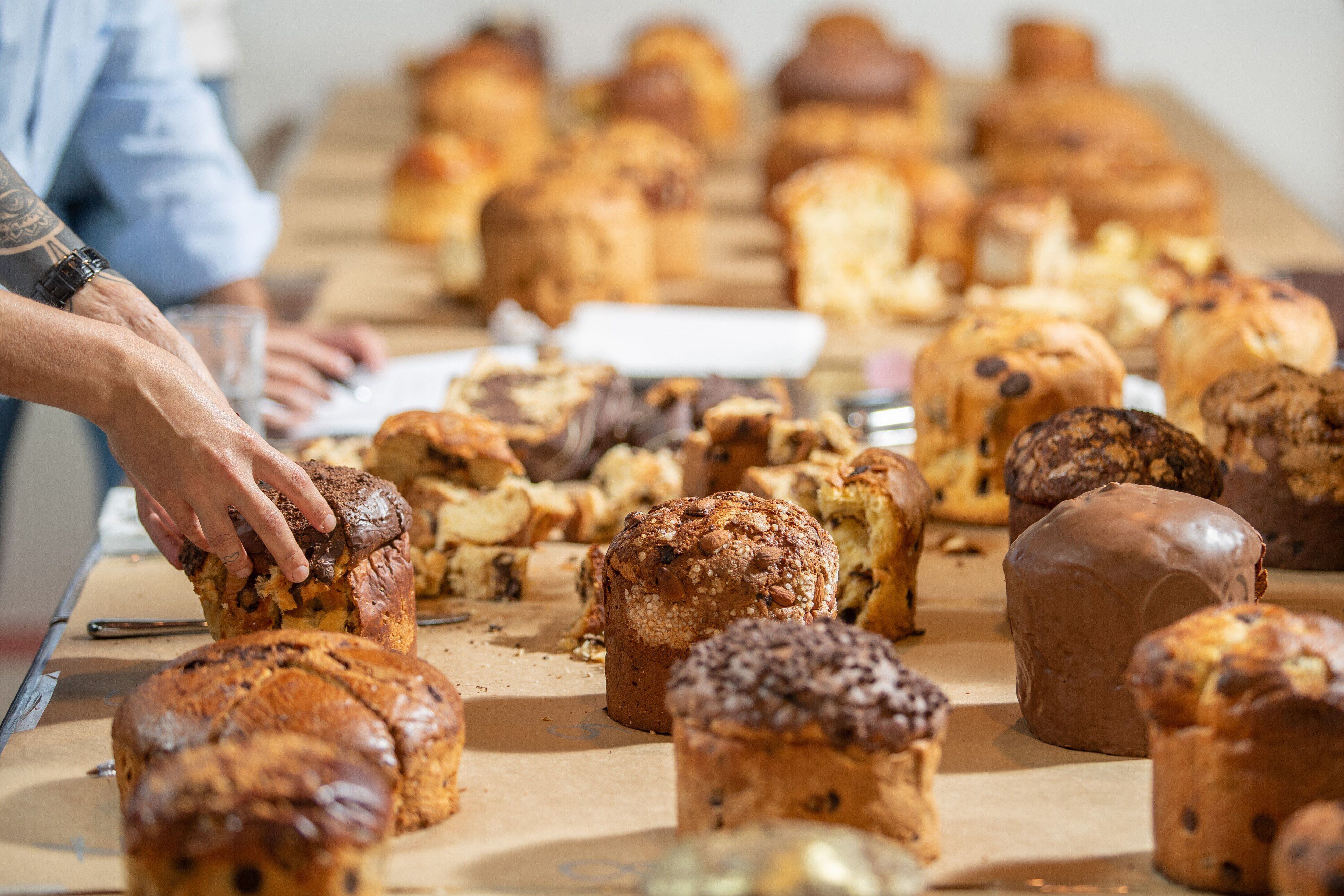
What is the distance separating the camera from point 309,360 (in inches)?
122

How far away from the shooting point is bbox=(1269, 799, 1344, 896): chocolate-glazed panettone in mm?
1050

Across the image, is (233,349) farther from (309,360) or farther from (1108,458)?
(1108,458)

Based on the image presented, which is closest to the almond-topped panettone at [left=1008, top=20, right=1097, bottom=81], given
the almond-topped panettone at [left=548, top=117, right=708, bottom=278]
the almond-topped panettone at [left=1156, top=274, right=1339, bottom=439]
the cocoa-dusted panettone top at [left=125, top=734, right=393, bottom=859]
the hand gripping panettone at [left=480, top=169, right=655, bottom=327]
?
the almond-topped panettone at [left=548, top=117, right=708, bottom=278]

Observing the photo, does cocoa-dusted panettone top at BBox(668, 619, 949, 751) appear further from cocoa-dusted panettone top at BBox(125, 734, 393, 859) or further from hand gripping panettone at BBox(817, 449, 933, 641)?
hand gripping panettone at BBox(817, 449, 933, 641)

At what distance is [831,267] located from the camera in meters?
4.04

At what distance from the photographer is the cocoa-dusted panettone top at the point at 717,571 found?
5.32 feet

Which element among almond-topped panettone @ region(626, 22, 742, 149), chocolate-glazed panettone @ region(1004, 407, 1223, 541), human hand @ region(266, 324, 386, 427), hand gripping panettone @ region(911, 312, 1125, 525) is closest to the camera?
chocolate-glazed panettone @ region(1004, 407, 1223, 541)

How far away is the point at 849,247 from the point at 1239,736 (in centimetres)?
289

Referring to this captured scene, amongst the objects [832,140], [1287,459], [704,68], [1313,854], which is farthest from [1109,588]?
[704,68]

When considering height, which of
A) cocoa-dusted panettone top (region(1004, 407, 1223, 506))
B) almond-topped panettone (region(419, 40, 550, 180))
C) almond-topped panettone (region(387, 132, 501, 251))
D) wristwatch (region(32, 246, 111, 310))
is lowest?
cocoa-dusted panettone top (region(1004, 407, 1223, 506))

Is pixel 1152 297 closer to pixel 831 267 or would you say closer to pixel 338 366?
pixel 831 267

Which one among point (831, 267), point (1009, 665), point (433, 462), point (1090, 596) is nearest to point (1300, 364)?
point (1009, 665)

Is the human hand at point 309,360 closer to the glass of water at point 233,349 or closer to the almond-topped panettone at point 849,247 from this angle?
the glass of water at point 233,349

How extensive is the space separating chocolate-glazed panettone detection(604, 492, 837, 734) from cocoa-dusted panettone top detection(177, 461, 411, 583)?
269mm
